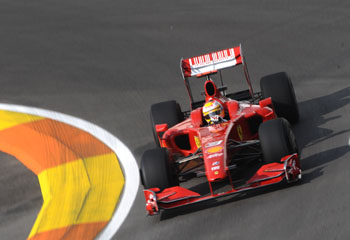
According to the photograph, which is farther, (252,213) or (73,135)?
(73,135)

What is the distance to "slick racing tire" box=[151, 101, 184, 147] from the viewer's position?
10805 millimetres

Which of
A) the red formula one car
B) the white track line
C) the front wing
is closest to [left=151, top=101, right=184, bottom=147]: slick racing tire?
the red formula one car

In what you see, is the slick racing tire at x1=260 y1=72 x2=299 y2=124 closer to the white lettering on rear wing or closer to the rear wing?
the rear wing

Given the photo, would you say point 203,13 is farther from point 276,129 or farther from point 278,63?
point 276,129

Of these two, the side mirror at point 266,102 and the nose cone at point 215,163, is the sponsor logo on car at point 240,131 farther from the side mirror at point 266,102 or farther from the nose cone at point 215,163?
the nose cone at point 215,163

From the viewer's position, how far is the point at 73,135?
12172 mm

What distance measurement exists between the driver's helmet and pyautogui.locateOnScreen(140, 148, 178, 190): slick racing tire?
108 centimetres

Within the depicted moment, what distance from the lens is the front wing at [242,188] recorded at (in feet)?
27.1

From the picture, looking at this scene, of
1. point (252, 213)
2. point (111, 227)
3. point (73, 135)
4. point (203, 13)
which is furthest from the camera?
point (203, 13)

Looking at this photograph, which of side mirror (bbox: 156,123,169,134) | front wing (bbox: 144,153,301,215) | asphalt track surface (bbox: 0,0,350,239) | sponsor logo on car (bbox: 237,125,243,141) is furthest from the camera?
side mirror (bbox: 156,123,169,134)

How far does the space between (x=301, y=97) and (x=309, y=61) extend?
2.46m

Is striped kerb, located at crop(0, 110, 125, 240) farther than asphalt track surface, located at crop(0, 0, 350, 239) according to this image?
Yes

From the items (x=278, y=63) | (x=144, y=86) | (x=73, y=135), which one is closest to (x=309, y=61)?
(x=278, y=63)

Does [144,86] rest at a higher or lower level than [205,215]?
higher
